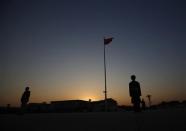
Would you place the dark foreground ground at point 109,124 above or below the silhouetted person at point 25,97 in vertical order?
below

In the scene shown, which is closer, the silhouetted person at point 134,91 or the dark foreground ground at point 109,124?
the dark foreground ground at point 109,124

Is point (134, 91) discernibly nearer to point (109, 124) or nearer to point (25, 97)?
point (109, 124)

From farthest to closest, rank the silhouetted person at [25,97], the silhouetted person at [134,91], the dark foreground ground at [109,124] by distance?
→ the silhouetted person at [25,97]
the silhouetted person at [134,91]
the dark foreground ground at [109,124]

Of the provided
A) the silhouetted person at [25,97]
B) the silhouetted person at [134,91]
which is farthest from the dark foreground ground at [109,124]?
the silhouetted person at [25,97]

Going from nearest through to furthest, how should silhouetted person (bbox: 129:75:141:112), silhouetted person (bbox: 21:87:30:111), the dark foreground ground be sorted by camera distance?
the dark foreground ground < silhouetted person (bbox: 129:75:141:112) < silhouetted person (bbox: 21:87:30:111)

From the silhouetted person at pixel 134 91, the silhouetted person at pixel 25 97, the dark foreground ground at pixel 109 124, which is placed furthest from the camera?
the silhouetted person at pixel 25 97

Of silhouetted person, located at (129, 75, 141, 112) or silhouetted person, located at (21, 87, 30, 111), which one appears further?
silhouetted person, located at (21, 87, 30, 111)

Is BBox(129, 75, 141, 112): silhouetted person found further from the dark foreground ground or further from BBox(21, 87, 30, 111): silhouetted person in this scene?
BBox(21, 87, 30, 111): silhouetted person

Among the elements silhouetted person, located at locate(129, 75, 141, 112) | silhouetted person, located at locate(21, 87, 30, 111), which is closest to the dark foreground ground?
silhouetted person, located at locate(129, 75, 141, 112)

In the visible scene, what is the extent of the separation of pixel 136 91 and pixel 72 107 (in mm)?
45392

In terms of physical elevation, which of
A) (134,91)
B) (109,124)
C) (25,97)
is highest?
(25,97)

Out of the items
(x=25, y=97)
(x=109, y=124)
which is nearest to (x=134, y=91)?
(x=109, y=124)

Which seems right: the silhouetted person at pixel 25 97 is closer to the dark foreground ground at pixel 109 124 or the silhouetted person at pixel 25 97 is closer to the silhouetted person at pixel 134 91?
the dark foreground ground at pixel 109 124

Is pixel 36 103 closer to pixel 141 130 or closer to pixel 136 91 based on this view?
pixel 136 91
